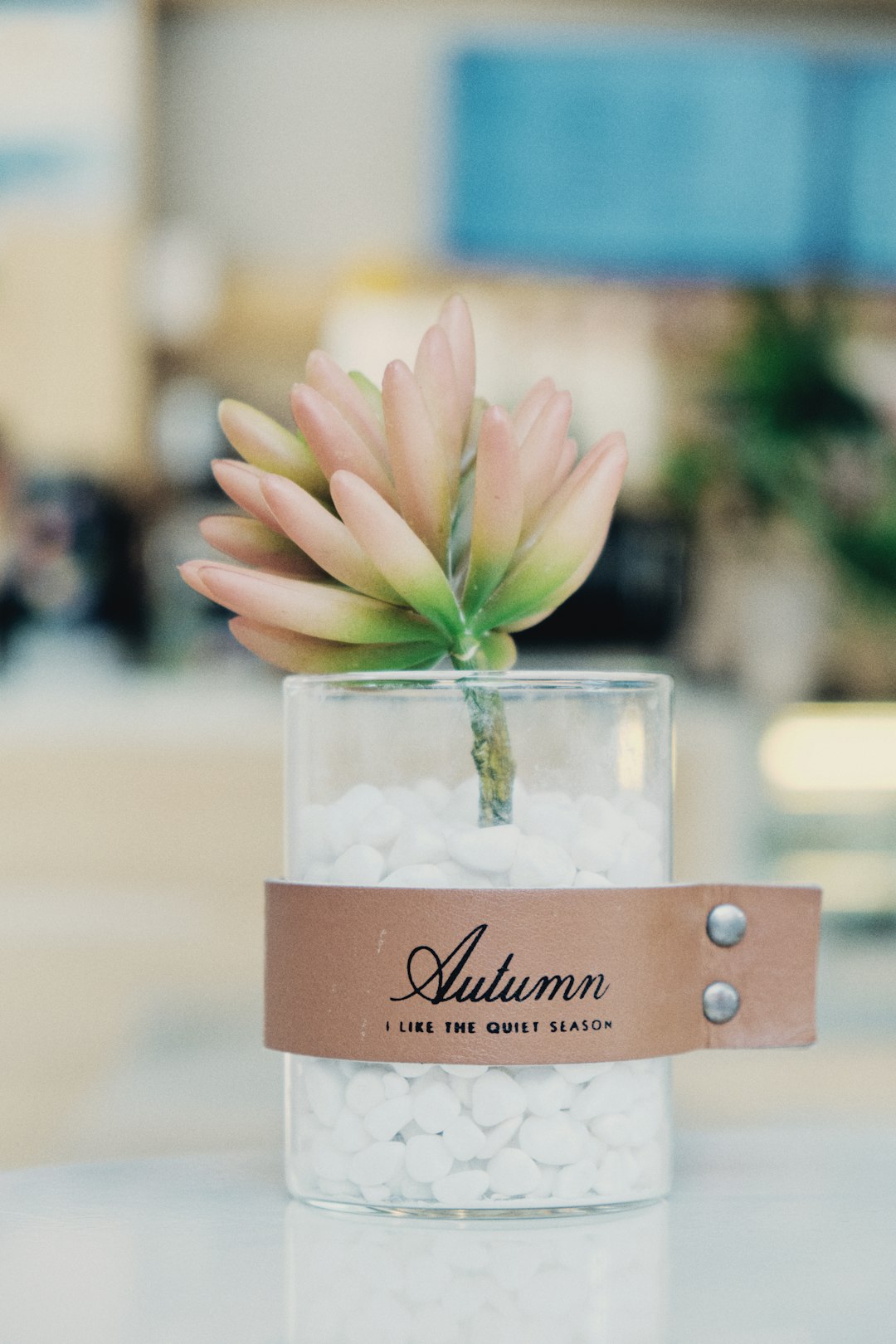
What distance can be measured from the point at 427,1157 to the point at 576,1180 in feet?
0.13

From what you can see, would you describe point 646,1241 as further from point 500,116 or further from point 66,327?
point 500,116

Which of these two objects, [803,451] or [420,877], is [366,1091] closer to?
[420,877]

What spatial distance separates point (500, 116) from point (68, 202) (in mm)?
662

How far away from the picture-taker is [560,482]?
49 cm

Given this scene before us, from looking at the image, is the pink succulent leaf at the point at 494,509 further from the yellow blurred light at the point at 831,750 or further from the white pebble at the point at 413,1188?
the yellow blurred light at the point at 831,750

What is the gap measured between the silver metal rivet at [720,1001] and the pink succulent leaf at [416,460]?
151 millimetres

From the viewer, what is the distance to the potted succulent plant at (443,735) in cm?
44

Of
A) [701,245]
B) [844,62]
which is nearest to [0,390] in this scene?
[701,245]

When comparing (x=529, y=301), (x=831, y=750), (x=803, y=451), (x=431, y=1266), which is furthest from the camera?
(x=529, y=301)

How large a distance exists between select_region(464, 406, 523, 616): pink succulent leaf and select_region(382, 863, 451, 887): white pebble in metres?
0.08

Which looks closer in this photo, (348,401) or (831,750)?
(348,401)

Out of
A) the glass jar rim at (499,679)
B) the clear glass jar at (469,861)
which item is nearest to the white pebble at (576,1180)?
the clear glass jar at (469,861)

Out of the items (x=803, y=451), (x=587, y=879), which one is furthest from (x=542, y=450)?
(x=803, y=451)

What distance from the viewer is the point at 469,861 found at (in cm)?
45
